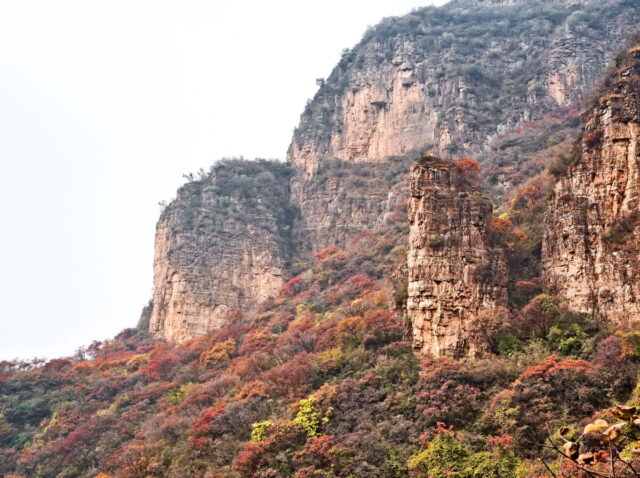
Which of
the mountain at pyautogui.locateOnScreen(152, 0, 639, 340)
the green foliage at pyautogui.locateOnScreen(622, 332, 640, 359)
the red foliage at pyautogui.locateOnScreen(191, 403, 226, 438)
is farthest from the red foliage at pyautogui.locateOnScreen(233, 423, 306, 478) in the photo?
the mountain at pyautogui.locateOnScreen(152, 0, 639, 340)

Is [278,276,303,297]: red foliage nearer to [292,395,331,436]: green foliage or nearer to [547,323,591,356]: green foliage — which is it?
[292,395,331,436]: green foliage

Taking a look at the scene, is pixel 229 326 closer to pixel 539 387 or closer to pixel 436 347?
pixel 436 347

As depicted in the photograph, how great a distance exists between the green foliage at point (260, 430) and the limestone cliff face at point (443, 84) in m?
36.9

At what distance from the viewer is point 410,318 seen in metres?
26.3

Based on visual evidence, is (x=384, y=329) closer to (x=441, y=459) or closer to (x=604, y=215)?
(x=441, y=459)

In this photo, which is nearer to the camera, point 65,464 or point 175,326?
point 65,464

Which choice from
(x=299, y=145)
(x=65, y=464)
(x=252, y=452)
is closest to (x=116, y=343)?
(x=65, y=464)

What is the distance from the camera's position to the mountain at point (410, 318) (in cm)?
1989

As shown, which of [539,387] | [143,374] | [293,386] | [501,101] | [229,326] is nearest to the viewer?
[539,387]

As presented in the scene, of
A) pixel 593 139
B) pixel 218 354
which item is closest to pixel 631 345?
pixel 593 139

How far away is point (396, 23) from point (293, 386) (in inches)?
2497

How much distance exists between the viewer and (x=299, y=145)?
7275 cm

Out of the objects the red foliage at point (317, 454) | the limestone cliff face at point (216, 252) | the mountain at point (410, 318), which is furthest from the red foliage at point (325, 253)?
the red foliage at point (317, 454)

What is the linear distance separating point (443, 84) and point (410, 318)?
46.9 m
